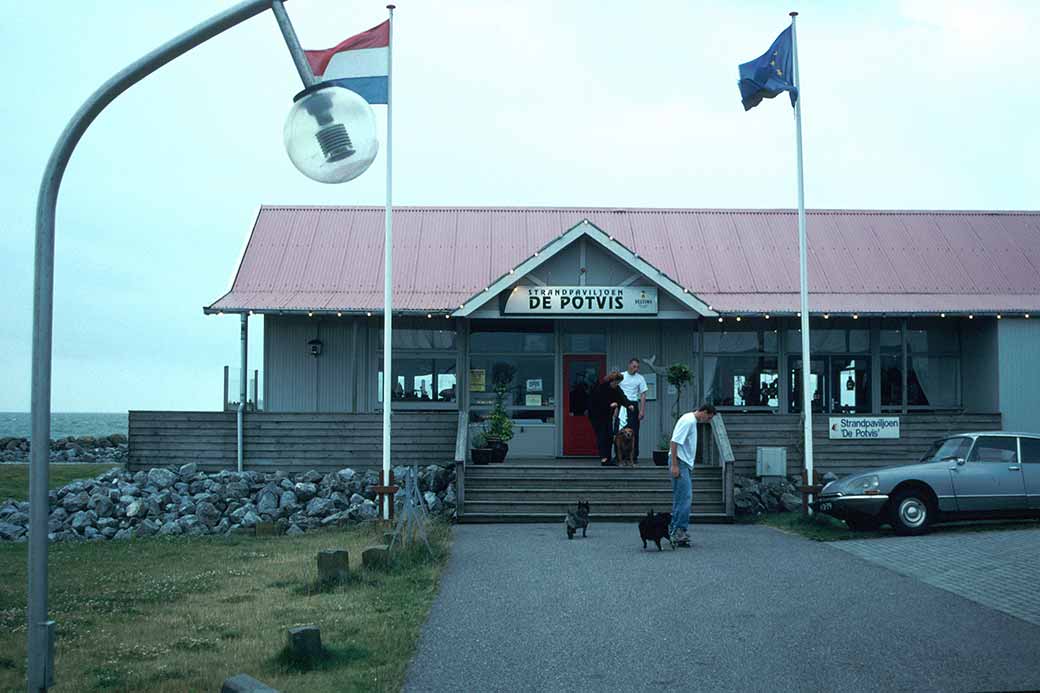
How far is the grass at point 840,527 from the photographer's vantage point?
1650 cm

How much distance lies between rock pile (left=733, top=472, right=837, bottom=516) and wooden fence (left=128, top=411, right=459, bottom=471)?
213 inches

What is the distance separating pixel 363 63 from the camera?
1745 centimetres

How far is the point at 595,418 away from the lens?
21.1 metres

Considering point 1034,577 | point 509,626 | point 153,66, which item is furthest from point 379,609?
point 1034,577

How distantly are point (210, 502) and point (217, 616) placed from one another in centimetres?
1041

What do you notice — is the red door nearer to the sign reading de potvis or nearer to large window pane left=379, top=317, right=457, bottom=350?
the sign reading de potvis

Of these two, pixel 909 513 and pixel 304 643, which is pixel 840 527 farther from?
pixel 304 643

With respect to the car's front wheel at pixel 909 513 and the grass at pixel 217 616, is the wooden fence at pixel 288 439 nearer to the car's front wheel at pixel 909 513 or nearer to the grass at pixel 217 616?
the grass at pixel 217 616

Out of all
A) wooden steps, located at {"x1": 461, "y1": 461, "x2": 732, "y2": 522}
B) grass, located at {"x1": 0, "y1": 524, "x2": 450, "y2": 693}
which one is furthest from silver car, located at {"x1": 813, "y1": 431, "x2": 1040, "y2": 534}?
grass, located at {"x1": 0, "y1": 524, "x2": 450, "y2": 693}

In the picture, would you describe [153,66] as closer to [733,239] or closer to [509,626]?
[509,626]

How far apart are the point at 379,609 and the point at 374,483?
10.6 metres

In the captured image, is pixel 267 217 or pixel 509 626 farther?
pixel 267 217

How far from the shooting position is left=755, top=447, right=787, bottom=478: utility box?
21.1 meters

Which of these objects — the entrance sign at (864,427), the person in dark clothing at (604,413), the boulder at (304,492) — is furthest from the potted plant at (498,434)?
the entrance sign at (864,427)
